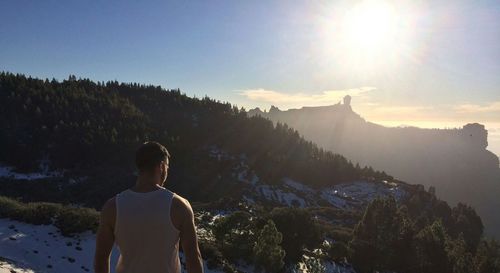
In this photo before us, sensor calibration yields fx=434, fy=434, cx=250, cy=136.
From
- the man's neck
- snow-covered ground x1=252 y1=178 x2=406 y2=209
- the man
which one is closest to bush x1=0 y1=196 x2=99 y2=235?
the man

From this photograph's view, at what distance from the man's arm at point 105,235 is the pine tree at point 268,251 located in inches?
1365

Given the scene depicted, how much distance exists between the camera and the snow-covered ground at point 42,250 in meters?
25.0

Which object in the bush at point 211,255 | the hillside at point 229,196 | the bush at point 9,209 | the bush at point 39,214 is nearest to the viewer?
the bush at point 39,214

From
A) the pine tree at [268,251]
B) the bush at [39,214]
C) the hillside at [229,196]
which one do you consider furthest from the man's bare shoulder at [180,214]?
the pine tree at [268,251]

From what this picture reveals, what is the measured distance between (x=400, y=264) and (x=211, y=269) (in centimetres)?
3176

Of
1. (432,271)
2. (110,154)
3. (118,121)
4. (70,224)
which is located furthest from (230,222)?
(118,121)

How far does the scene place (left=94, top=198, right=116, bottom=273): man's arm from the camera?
516 centimetres

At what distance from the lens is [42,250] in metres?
27.8

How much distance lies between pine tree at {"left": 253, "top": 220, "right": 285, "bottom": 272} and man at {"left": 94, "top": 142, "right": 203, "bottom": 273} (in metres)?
34.8

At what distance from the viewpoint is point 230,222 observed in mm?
42906

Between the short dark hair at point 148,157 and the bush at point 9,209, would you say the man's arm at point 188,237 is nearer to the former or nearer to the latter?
the short dark hair at point 148,157

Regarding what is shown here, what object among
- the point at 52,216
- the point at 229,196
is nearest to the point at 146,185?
the point at 52,216

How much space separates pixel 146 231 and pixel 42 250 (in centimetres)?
2642

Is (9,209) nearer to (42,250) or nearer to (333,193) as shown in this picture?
(42,250)
